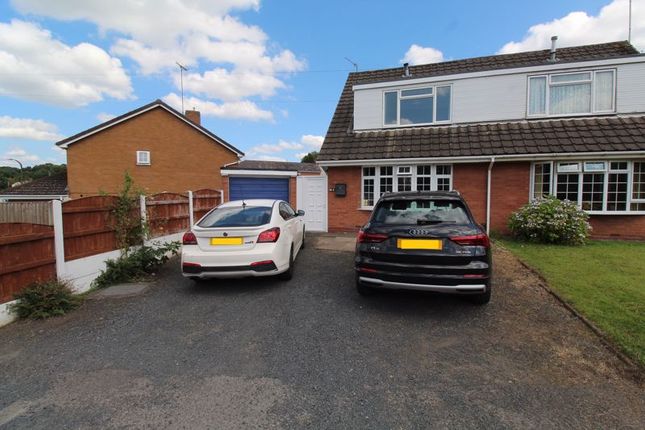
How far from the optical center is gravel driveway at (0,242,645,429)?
95.3 inches

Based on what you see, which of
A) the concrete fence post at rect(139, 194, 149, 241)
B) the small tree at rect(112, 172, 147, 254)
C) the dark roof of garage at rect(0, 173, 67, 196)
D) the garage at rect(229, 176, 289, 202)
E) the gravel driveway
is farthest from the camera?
the dark roof of garage at rect(0, 173, 67, 196)

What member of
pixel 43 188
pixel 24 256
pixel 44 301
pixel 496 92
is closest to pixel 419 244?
pixel 44 301

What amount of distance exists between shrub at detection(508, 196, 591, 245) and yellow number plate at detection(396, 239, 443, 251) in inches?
248

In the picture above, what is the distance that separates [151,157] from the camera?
1720 centimetres

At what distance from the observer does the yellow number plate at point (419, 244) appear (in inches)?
154

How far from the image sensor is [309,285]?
218 inches

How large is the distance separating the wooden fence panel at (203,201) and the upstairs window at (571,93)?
10597 millimetres

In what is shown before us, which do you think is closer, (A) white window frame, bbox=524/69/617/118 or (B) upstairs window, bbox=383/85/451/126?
(A) white window frame, bbox=524/69/617/118

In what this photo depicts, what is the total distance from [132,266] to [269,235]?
2930mm

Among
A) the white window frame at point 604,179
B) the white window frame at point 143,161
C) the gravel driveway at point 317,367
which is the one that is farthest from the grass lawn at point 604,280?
the white window frame at point 143,161

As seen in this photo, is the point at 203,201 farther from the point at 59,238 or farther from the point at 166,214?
the point at 59,238

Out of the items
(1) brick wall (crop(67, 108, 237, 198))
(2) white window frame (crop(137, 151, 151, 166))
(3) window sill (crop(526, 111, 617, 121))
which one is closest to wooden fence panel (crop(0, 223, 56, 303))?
(1) brick wall (crop(67, 108, 237, 198))

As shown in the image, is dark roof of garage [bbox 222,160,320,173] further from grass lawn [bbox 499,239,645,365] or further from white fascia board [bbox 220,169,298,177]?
grass lawn [bbox 499,239,645,365]

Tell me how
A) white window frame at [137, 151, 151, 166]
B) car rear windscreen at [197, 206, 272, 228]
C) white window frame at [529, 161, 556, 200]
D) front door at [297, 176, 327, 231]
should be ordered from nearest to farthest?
car rear windscreen at [197, 206, 272, 228] < white window frame at [529, 161, 556, 200] < front door at [297, 176, 327, 231] < white window frame at [137, 151, 151, 166]
